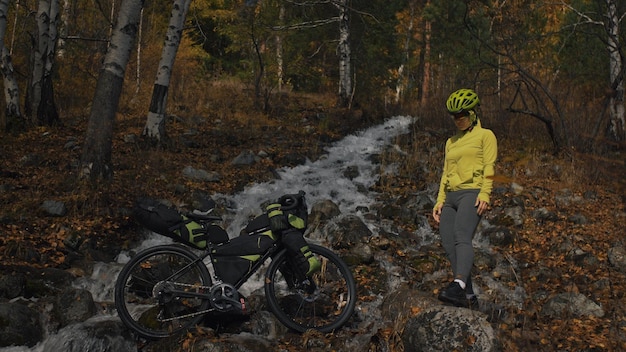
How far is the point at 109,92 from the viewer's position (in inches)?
343

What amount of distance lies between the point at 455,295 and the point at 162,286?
2.85 meters

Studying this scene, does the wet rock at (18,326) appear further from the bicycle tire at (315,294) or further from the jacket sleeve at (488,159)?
the jacket sleeve at (488,159)

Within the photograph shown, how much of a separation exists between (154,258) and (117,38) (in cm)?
545

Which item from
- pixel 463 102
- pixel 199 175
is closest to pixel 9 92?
pixel 199 175

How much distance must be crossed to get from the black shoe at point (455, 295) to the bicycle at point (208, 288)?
0.88 metres

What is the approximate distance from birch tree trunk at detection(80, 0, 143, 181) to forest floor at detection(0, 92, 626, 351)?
51 centimetres

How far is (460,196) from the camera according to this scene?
4.83m

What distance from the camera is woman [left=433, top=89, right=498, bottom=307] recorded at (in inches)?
184

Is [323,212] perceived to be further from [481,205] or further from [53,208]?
[481,205]

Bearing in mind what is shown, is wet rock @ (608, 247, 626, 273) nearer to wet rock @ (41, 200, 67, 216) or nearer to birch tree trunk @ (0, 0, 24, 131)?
wet rock @ (41, 200, 67, 216)

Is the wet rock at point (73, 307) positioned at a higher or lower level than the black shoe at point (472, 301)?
lower

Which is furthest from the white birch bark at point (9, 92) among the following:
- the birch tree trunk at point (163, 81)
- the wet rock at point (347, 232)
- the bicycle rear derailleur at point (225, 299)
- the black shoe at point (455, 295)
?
the black shoe at point (455, 295)

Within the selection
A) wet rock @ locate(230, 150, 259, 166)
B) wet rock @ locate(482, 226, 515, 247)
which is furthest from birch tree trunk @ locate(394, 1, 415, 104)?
wet rock @ locate(482, 226, 515, 247)

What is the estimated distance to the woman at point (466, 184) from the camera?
468 cm
